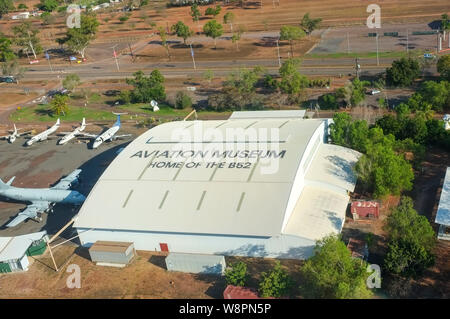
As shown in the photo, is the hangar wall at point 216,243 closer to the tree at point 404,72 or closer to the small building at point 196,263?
the small building at point 196,263

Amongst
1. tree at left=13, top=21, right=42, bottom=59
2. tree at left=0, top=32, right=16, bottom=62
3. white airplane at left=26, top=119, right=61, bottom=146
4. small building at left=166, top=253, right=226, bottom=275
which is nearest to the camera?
small building at left=166, top=253, right=226, bottom=275

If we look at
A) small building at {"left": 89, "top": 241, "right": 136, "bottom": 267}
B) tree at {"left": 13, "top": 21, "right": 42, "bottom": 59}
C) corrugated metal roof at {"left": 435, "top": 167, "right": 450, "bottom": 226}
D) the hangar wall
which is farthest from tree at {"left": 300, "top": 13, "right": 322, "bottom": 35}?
small building at {"left": 89, "top": 241, "right": 136, "bottom": 267}

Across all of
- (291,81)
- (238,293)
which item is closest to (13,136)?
(291,81)

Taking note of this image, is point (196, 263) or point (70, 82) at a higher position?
point (70, 82)

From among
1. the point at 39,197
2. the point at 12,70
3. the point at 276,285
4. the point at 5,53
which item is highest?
the point at 5,53

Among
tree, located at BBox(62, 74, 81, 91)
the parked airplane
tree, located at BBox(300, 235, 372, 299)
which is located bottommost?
tree, located at BBox(300, 235, 372, 299)

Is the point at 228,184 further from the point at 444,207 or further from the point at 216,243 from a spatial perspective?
the point at 444,207

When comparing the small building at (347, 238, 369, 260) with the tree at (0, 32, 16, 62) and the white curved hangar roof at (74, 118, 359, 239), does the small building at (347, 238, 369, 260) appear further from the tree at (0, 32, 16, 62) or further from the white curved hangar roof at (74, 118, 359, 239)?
the tree at (0, 32, 16, 62)
